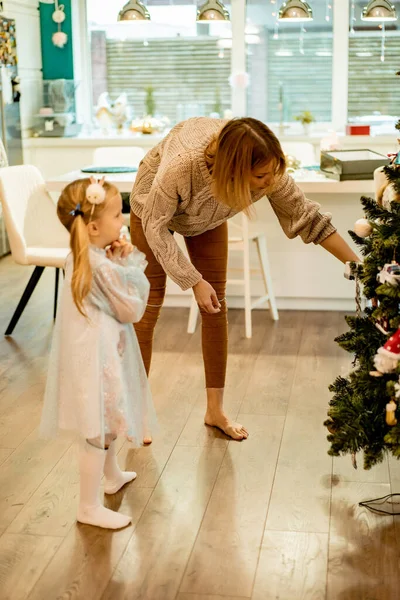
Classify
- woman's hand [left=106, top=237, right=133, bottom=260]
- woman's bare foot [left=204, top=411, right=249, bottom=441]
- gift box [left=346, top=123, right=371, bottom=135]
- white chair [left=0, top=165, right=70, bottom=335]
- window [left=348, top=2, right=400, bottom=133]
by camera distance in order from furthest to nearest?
window [left=348, top=2, right=400, bottom=133]
gift box [left=346, top=123, right=371, bottom=135]
white chair [left=0, top=165, right=70, bottom=335]
woman's bare foot [left=204, top=411, right=249, bottom=441]
woman's hand [left=106, top=237, right=133, bottom=260]

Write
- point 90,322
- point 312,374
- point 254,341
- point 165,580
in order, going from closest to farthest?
1. point 165,580
2. point 90,322
3. point 312,374
4. point 254,341

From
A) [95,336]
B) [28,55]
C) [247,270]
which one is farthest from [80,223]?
[28,55]

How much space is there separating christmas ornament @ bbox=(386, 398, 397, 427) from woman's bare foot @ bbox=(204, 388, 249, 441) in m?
0.94

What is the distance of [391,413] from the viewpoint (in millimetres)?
2264

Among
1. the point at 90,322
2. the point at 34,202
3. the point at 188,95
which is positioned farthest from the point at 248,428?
the point at 188,95

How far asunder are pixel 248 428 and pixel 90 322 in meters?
1.09

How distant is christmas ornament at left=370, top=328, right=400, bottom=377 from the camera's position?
7.43ft

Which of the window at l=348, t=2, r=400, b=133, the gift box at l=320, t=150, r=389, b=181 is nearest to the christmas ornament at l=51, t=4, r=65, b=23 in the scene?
the window at l=348, t=2, r=400, b=133

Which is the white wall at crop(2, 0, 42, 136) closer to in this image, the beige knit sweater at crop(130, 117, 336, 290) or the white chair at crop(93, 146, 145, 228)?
the white chair at crop(93, 146, 145, 228)

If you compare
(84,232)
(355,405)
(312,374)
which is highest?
(84,232)

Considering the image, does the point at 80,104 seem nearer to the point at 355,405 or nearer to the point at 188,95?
the point at 188,95

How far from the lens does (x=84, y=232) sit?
2309 millimetres

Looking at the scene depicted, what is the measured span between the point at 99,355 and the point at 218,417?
948 millimetres

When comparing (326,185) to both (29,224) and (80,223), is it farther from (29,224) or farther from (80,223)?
(80,223)
